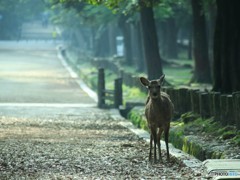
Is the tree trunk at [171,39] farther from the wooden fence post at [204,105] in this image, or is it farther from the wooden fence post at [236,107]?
the wooden fence post at [236,107]

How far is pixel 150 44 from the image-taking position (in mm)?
36688

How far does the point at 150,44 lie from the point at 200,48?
2142 mm

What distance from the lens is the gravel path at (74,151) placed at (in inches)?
551

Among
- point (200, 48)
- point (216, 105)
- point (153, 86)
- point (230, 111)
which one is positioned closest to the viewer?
point (153, 86)

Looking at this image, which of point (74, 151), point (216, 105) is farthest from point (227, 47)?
point (74, 151)

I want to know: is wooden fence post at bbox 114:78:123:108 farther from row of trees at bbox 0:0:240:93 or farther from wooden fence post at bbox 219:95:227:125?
wooden fence post at bbox 219:95:227:125

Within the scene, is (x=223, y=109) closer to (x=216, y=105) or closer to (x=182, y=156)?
(x=216, y=105)

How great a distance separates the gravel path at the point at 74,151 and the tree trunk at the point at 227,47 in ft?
8.90

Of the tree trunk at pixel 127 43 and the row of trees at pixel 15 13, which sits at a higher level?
the row of trees at pixel 15 13

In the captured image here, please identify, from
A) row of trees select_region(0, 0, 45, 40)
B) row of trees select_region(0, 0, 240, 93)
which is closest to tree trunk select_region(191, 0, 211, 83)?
row of trees select_region(0, 0, 240, 93)

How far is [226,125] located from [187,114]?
4157mm

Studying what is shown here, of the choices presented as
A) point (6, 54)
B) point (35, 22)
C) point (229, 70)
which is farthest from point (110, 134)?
point (35, 22)

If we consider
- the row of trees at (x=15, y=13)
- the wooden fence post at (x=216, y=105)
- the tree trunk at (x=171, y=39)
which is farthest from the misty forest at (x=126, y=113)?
the row of trees at (x=15, y=13)

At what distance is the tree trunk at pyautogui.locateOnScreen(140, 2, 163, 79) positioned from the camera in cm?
3634
